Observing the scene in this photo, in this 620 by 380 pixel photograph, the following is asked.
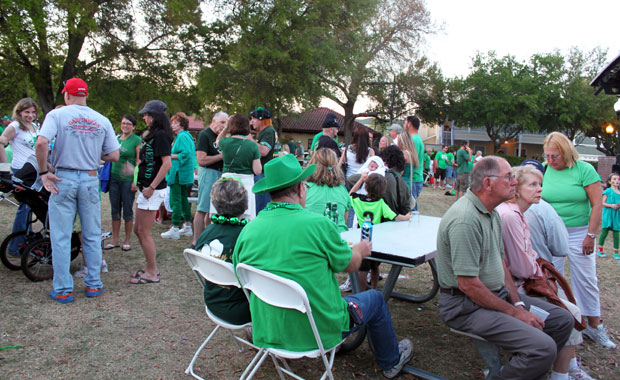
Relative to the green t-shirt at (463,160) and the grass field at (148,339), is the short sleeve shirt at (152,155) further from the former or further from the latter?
the green t-shirt at (463,160)

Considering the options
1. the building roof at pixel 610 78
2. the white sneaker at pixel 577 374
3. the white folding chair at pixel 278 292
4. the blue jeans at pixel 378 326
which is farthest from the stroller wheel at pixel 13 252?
the building roof at pixel 610 78

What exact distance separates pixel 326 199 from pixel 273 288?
214 centimetres

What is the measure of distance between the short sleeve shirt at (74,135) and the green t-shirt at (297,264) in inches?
89.8

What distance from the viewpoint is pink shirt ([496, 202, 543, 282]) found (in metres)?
2.97

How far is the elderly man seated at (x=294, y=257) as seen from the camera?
229 cm

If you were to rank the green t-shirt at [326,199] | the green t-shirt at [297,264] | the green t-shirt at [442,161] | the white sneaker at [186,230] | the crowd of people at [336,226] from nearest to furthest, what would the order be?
the green t-shirt at [297,264] < the crowd of people at [336,226] < the green t-shirt at [326,199] < the white sneaker at [186,230] < the green t-shirt at [442,161]

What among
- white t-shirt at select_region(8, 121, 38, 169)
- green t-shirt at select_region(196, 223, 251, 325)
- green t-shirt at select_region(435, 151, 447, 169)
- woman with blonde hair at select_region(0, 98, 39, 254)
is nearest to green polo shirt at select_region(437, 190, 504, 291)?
green t-shirt at select_region(196, 223, 251, 325)

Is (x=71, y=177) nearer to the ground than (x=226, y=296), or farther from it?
farther from it

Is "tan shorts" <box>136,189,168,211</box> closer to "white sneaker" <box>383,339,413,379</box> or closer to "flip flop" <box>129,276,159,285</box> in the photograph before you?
"flip flop" <box>129,276,159,285</box>

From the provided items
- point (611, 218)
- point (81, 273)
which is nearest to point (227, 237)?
point (81, 273)

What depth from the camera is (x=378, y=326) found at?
287 cm

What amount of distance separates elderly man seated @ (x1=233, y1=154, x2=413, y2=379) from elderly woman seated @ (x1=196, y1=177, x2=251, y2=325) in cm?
34

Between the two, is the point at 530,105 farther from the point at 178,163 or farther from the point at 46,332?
the point at 46,332

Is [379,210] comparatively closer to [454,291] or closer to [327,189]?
[327,189]
